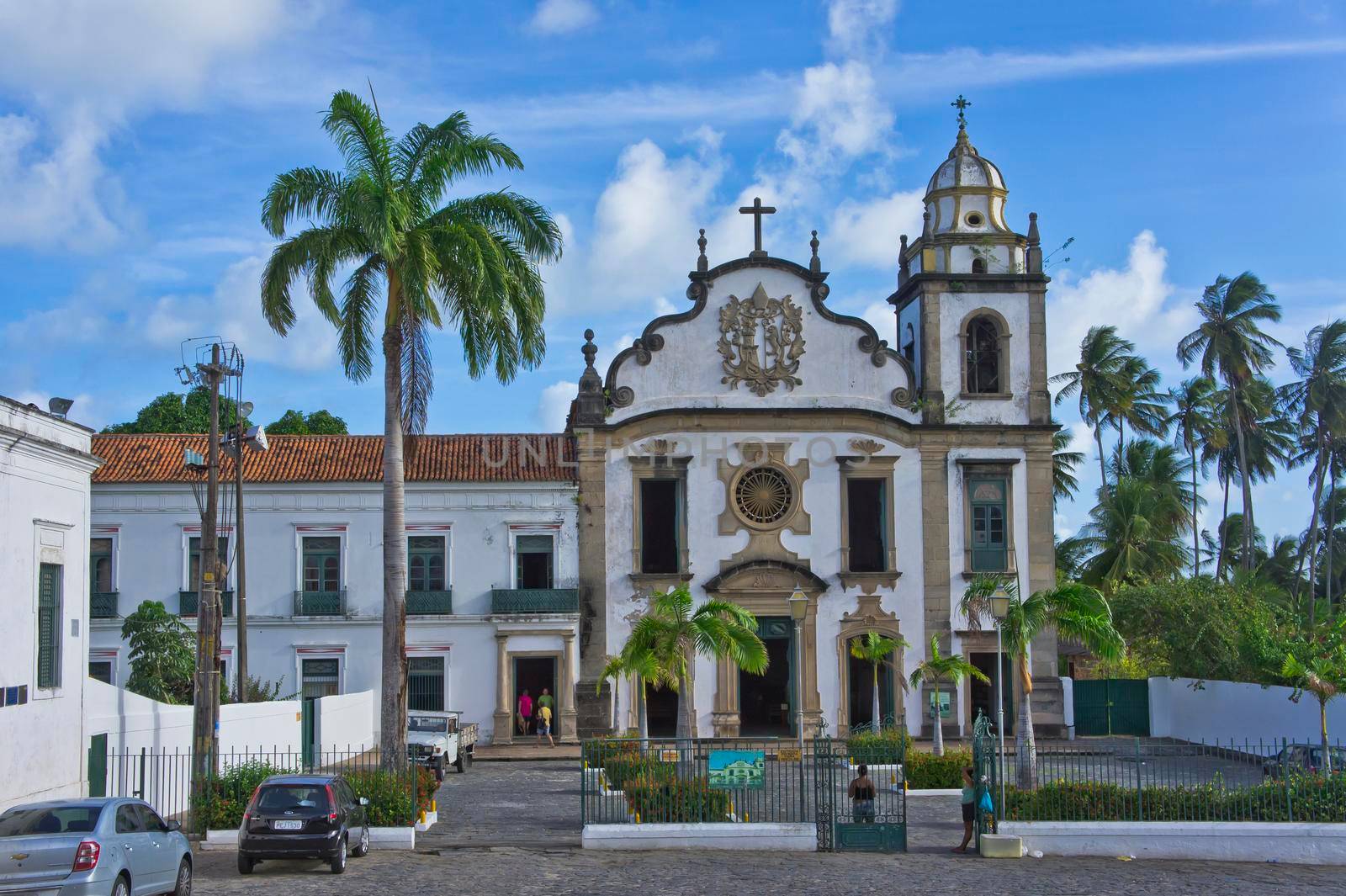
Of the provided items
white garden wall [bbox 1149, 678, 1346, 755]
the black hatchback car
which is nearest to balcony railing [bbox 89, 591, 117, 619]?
the black hatchback car

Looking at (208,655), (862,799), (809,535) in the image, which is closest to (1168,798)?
(862,799)

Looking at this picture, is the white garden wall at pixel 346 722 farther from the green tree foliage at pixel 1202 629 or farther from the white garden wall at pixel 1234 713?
the green tree foliage at pixel 1202 629

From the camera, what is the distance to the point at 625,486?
34.1 metres

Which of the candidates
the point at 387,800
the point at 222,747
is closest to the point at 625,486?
the point at 222,747

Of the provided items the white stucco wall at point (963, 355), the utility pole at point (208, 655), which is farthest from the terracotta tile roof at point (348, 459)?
the utility pole at point (208, 655)

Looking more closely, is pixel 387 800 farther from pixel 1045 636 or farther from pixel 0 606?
pixel 1045 636

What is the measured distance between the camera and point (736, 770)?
18891 millimetres

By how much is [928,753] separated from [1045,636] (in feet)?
35.4

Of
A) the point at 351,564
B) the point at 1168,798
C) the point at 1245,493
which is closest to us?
the point at 1168,798

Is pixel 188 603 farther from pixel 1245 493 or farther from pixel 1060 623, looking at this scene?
pixel 1245 493

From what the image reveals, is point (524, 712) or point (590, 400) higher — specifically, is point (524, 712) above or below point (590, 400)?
below

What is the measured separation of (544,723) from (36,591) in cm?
1644

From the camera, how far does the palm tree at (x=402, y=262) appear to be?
23.4 meters

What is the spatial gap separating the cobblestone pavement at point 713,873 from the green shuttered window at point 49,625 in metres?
3.78
